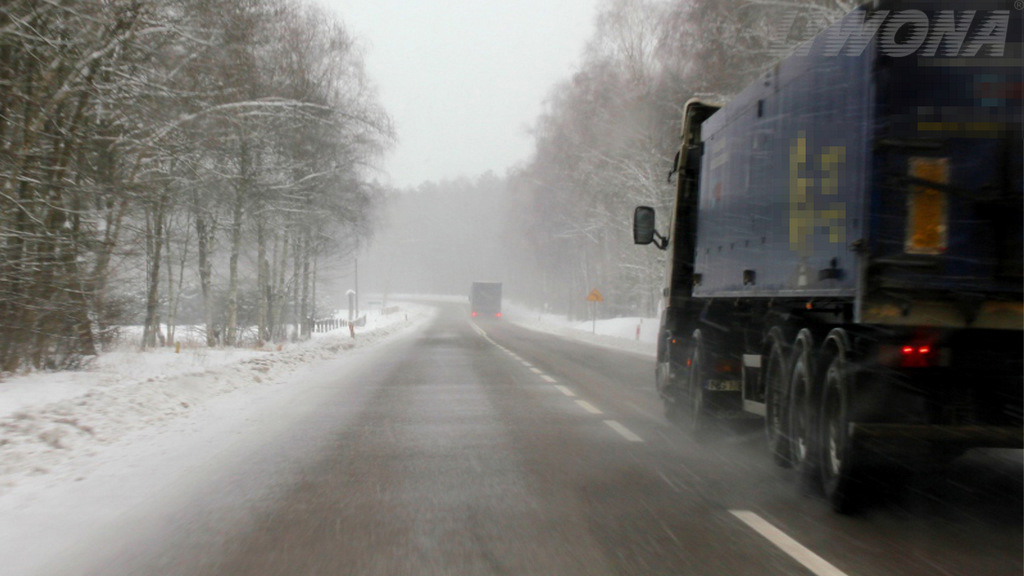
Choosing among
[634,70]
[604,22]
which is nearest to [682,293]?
[634,70]

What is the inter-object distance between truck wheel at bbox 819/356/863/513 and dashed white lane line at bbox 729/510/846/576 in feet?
1.72

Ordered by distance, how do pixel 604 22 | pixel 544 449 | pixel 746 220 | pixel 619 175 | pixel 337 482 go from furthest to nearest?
pixel 604 22, pixel 619 175, pixel 544 449, pixel 746 220, pixel 337 482

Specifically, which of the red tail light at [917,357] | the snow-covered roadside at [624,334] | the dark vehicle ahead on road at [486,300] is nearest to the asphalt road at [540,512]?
the red tail light at [917,357]

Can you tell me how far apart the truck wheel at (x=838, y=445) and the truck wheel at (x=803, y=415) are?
214 millimetres

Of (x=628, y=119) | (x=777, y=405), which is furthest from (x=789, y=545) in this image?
(x=628, y=119)

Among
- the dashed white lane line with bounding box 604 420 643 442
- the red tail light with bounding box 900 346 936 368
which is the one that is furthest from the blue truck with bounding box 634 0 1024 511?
the dashed white lane line with bounding box 604 420 643 442

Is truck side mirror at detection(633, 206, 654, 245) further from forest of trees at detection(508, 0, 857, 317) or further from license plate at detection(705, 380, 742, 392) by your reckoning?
forest of trees at detection(508, 0, 857, 317)

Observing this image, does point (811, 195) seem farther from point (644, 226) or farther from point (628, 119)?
point (628, 119)

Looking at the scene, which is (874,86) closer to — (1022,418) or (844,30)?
(844,30)

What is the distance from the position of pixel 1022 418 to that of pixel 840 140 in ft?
6.19

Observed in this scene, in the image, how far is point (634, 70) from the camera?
3425cm

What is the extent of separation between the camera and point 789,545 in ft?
17.0

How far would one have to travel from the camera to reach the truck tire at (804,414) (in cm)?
643

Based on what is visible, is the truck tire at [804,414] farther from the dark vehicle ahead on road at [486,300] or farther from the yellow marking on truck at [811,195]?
the dark vehicle ahead on road at [486,300]
